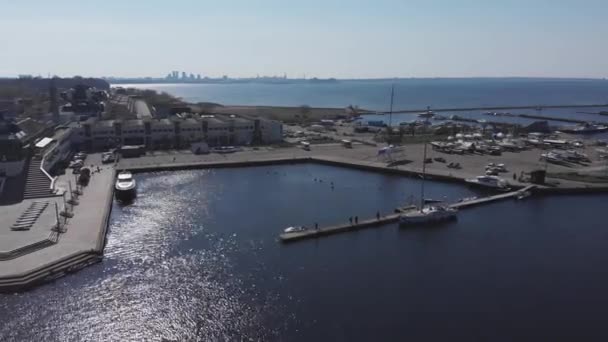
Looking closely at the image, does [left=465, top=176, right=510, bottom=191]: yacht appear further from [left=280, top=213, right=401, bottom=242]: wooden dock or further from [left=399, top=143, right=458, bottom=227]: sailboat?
[left=280, top=213, right=401, bottom=242]: wooden dock

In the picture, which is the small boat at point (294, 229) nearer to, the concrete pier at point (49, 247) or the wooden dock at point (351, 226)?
the wooden dock at point (351, 226)

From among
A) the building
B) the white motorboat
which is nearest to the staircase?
the building

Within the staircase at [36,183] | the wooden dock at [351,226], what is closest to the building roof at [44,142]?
the staircase at [36,183]

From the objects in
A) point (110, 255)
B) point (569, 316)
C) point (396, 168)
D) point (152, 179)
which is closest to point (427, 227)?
point (569, 316)

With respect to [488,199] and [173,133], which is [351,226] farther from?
[173,133]

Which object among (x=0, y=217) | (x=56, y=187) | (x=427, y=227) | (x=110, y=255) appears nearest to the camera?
(x=110, y=255)

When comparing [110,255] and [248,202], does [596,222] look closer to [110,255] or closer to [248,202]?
[248,202]

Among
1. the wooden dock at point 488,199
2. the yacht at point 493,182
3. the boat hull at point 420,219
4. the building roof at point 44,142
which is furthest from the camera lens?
the building roof at point 44,142
